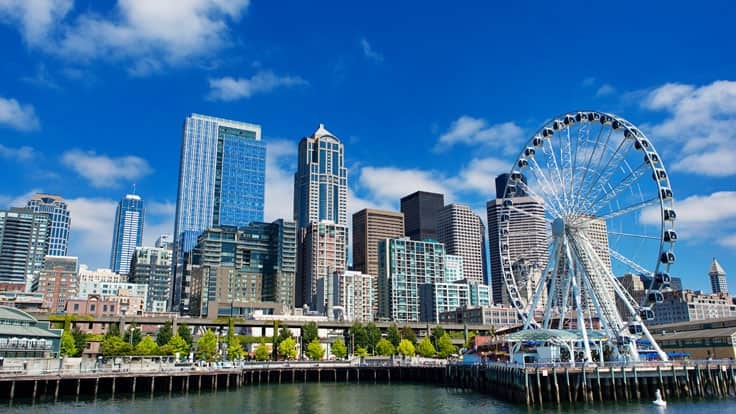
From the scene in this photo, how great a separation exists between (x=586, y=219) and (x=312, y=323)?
90880 millimetres

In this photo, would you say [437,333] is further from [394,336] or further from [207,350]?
[207,350]

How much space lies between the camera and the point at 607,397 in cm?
7056

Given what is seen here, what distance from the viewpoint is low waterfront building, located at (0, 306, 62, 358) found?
86.2m

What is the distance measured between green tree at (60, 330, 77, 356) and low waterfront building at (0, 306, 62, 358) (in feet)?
57.3

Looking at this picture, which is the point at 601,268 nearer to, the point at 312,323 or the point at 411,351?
the point at 411,351

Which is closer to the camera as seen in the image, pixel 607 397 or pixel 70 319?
pixel 607 397

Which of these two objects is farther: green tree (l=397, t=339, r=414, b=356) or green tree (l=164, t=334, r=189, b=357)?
green tree (l=397, t=339, r=414, b=356)

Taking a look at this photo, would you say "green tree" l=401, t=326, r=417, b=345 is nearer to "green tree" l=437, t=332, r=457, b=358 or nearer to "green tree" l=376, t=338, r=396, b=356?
"green tree" l=437, t=332, r=457, b=358

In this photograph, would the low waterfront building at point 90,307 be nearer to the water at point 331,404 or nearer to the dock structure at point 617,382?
the water at point 331,404

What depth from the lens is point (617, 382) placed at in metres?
72.6

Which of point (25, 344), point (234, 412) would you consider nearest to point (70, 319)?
point (25, 344)

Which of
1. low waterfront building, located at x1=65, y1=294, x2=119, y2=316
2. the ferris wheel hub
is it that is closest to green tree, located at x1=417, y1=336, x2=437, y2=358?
the ferris wheel hub

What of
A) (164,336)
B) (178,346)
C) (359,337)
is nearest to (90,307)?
(164,336)

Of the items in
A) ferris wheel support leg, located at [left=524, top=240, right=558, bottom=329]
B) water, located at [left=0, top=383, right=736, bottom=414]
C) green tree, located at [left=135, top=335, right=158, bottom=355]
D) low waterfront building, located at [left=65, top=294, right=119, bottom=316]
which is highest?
low waterfront building, located at [left=65, top=294, right=119, bottom=316]
